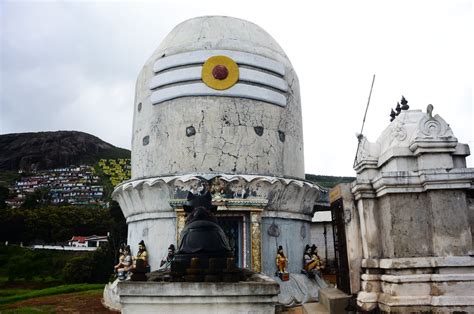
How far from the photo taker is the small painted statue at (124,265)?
15255 millimetres

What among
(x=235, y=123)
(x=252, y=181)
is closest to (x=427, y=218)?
(x=252, y=181)

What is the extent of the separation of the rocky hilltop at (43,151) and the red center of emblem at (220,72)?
119315 millimetres

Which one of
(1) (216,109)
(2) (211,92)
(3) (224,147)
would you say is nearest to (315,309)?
(3) (224,147)

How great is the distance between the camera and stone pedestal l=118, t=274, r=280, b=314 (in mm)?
5258

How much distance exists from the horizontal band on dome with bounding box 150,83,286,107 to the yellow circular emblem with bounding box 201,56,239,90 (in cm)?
Answer: 20

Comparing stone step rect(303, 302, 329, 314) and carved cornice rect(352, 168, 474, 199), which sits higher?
carved cornice rect(352, 168, 474, 199)

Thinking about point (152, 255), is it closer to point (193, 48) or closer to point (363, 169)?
point (193, 48)

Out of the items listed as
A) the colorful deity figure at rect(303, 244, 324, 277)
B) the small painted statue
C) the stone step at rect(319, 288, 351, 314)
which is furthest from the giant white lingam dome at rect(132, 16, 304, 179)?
the stone step at rect(319, 288, 351, 314)

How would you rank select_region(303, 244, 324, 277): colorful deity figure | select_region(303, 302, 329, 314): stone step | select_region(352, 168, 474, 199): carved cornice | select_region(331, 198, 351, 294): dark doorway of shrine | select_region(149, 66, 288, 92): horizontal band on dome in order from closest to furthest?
1. select_region(352, 168, 474, 199): carved cornice
2. select_region(331, 198, 351, 294): dark doorway of shrine
3. select_region(303, 302, 329, 314): stone step
4. select_region(303, 244, 324, 277): colorful deity figure
5. select_region(149, 66, 288, 92): horizontal band on dome

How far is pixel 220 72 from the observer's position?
1656 centimetres

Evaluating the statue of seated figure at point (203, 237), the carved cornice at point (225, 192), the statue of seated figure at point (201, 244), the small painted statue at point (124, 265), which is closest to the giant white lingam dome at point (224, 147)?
the carved cornice at point (225, 192)

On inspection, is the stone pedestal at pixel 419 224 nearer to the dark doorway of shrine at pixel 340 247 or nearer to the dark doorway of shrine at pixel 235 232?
the dark doorway of shrine at pixel 340 247

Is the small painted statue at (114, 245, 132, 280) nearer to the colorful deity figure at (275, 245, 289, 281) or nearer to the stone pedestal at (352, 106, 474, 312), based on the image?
the colorful deity figure at (275, 245, 289, 281)

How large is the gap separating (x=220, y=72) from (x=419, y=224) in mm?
11713
